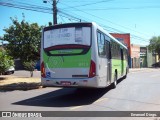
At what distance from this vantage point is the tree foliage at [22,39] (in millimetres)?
18672

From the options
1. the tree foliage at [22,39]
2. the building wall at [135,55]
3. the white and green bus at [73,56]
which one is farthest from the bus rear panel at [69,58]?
the building wall at [135,55]

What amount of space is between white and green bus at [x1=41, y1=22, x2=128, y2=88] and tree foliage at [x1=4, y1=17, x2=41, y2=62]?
6.29 m

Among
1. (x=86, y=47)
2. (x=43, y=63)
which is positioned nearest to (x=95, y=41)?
(x=86, y=47)

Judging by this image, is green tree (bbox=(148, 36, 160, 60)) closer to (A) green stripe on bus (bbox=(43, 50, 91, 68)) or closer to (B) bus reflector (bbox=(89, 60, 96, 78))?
(A) green stripe on bus (bbox=(43, 50, 91, 68))

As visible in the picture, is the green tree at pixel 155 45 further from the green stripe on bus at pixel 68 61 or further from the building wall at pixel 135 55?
the green stripe on bus at pixel 68 61

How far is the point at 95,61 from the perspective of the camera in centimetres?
1150

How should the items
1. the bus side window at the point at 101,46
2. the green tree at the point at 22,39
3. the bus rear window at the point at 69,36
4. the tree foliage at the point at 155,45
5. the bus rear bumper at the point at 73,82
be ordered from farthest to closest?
the tree foliage at the point at 155,45
the green tree at the point at 22,39
the bus side window at the point at 101,46
the bus rear window at the point at 69,36
the bus rear bumper at the point at 73,82

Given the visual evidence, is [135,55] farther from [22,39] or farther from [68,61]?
[68,61]

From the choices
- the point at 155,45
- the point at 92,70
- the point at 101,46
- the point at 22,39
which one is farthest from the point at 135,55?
the point at 92,70

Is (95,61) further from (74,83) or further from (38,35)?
(38,35)

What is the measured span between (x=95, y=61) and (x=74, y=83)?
131 cm

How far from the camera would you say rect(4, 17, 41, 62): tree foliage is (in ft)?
61.3

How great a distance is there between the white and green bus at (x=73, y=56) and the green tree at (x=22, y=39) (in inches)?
248

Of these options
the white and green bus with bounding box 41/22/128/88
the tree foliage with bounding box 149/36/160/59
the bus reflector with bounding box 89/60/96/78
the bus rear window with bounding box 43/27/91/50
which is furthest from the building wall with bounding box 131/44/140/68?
the bus reflector with bounding box 89/60/96/78
